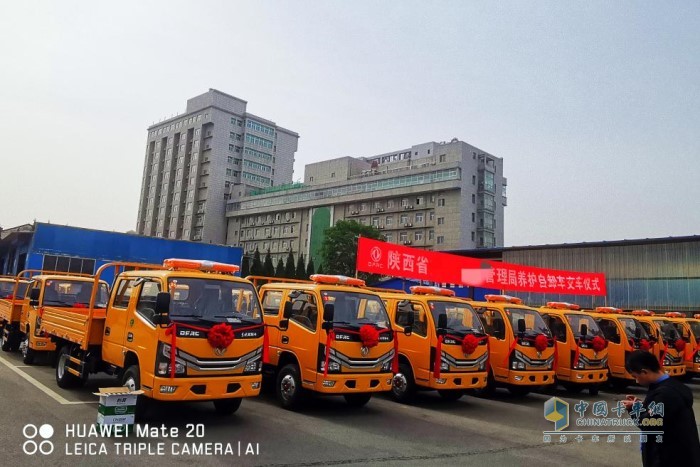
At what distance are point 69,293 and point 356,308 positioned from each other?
7150 mm

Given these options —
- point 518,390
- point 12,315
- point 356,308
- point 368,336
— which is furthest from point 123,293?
point 518,390

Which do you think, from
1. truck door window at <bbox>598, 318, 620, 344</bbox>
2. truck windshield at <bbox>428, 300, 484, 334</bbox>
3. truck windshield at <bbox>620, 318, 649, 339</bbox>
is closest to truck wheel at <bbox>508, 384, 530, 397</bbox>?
truck windshield at <bbox>428, 300, 484, 334</bbox>

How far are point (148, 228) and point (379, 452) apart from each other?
3700 inches

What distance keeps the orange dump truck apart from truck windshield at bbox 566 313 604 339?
28.5 ft

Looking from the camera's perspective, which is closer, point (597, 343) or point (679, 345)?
point (597, 343)

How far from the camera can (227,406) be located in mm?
8062

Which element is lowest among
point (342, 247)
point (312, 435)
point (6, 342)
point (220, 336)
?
point (312, 435)

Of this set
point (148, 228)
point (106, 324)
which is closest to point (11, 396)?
point (106, 324)

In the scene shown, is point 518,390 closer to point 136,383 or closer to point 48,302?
point 136,383

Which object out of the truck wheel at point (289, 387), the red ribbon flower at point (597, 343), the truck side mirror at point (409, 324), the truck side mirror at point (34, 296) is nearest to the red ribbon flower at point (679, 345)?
the red ribbon flower at point (597, 343)

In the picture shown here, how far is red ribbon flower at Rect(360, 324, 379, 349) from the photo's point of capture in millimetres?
8750

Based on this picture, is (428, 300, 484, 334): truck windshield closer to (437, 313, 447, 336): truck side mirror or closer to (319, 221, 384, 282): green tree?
(437, 313, 447, 336): truck side mirror

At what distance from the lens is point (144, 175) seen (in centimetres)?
9612

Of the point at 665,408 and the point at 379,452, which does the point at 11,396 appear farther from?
the point at 665,408
